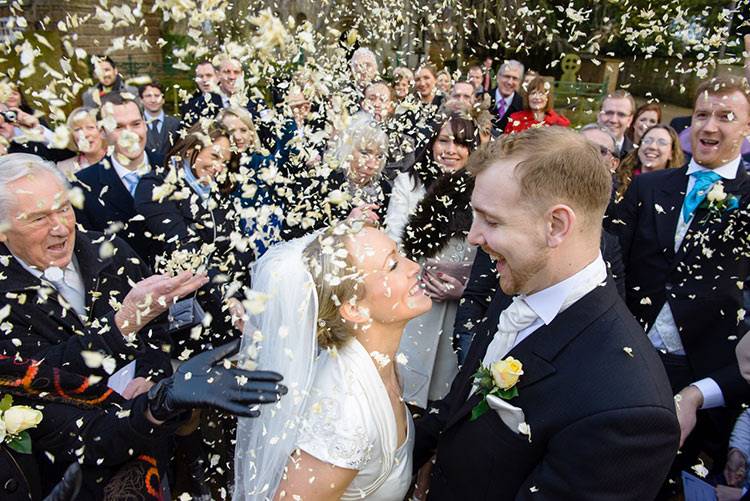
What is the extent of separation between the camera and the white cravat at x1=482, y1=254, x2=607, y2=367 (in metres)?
1.94

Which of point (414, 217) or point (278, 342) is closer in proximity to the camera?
point (278, 342)

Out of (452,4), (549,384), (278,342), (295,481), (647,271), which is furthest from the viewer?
(452,4)

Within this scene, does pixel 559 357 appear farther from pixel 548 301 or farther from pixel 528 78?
pixel 528 78

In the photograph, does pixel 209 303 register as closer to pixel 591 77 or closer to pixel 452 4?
pixel 452 4

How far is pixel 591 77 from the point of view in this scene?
13.2 meters

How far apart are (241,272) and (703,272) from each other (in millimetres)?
3086

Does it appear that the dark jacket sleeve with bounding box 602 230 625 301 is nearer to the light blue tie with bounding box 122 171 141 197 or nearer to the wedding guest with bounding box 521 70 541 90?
the light blue tie with bounding box 122 171 141 197

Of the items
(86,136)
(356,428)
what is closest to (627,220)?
(356,428)

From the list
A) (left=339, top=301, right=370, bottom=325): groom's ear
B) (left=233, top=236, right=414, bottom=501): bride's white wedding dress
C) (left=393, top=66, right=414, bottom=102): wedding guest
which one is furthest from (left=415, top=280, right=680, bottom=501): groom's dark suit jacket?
(left=393, top=66, right=414, bottom=102): wedding guest

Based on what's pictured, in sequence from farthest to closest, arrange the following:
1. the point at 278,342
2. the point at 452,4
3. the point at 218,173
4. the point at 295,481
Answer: the point at 452,4
the point at 218,173
the point at 278,342
the point at 295,481

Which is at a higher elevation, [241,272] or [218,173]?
[218,173]

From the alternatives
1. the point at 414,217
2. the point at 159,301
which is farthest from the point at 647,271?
the point at 159,301

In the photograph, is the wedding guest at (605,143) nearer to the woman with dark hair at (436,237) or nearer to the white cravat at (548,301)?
the woman with dark hair at (436,237)

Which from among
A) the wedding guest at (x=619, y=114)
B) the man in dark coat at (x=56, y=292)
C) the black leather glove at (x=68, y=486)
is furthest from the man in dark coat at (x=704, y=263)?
the black leather glove at (x=68, y=486)
